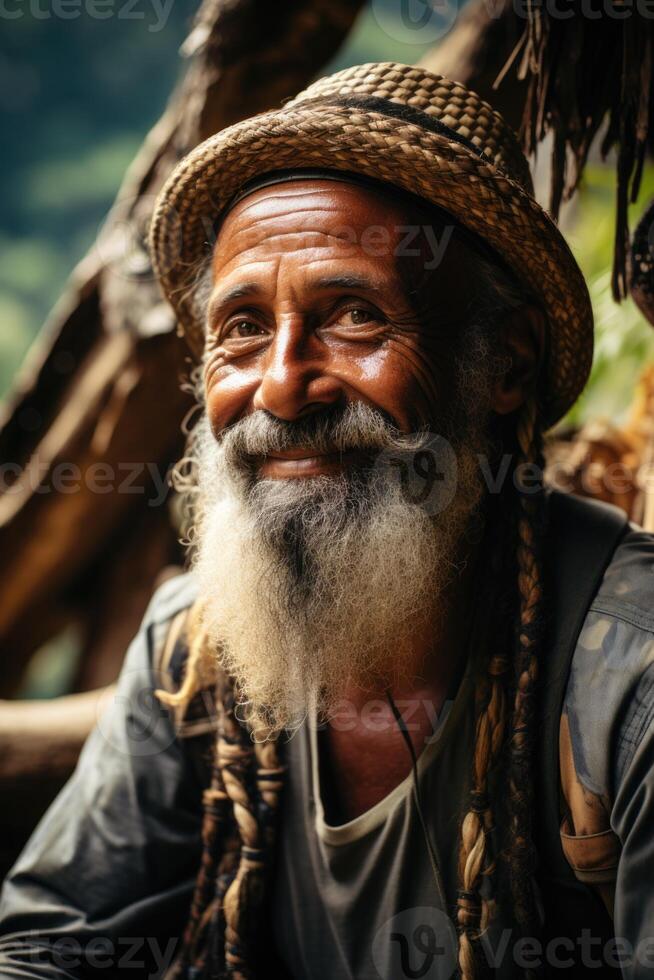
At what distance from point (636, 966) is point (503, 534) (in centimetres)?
82

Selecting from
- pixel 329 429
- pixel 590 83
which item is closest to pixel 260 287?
pixel 329 429

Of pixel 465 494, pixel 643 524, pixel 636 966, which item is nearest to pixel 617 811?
pixel 636 966

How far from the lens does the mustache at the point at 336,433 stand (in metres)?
1.41

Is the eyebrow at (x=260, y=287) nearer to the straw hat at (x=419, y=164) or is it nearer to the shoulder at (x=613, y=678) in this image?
the straw hat at (x=419, y=164)

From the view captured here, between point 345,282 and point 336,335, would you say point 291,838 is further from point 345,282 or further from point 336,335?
point 345,282

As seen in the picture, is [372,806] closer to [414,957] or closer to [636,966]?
[414,957]

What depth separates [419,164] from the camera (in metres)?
1.37

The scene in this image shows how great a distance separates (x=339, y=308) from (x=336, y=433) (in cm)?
26

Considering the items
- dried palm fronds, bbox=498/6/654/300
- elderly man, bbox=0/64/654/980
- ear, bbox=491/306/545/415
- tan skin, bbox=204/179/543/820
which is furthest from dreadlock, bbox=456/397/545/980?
dried palm fronds, bbox=498/6/654/300

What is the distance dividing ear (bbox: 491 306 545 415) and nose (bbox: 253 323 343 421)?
1.37 ft

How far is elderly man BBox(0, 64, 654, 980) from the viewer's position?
139cm

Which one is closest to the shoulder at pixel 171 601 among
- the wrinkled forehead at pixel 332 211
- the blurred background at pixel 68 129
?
the wrinkled forehead at pixel 332 211

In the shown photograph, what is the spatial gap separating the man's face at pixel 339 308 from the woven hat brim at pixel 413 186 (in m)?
0.08

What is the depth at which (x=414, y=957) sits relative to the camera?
1487 millimetres
